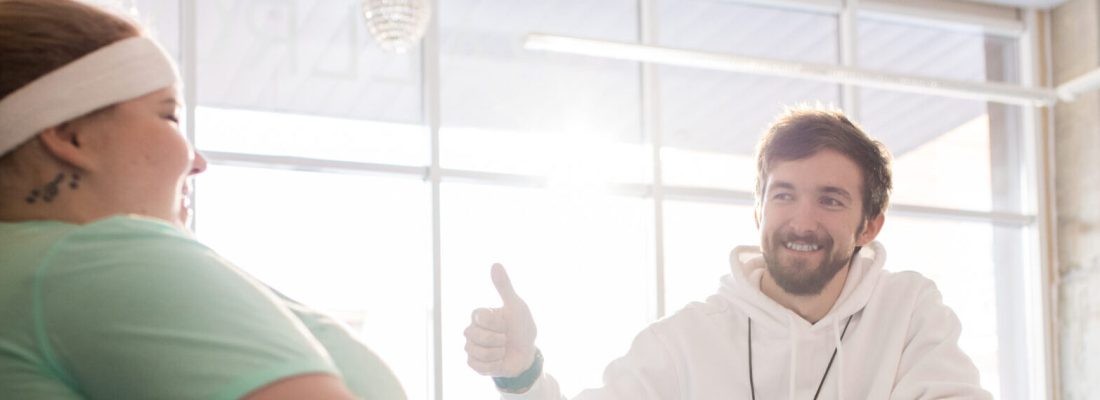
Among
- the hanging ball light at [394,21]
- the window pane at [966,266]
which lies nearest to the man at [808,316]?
the hanging ball light at [394,21]

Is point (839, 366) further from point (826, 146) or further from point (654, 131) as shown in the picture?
point (654, 131)

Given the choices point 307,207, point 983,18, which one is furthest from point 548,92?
point 983,18

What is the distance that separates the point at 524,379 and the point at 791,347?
62cm

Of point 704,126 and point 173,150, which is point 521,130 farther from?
point 173,150

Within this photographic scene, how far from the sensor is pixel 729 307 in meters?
2.92

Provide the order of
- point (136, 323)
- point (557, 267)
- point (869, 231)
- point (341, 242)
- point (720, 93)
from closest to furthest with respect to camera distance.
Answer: point (136, 323) → point (869, 231) → point (341, 242) → point (557, 267) → point (720, 93)

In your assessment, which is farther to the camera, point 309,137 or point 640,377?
point 309,137

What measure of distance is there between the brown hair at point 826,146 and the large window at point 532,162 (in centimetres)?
453

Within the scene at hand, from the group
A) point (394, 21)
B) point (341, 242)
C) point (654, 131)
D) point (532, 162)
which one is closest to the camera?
point (394, 21)

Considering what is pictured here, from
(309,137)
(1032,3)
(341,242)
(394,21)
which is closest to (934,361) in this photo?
(394,21)

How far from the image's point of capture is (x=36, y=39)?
0.88 m

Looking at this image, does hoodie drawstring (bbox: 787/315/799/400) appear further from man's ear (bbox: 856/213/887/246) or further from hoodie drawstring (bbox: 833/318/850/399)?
man's ear (bbox: 856/213/887/246)

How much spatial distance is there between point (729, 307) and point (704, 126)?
5.59 meters

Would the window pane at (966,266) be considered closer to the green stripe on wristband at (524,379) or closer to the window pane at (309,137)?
the window pane at (309,137)
